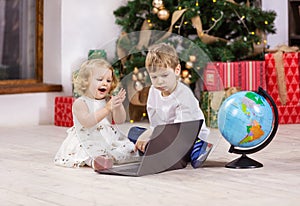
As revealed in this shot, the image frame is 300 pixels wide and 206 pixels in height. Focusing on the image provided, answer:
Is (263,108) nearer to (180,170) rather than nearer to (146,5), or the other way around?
(180,170)

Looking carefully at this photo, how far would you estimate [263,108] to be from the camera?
122 inches

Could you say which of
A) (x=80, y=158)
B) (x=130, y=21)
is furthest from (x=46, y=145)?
(x=130, y=21)

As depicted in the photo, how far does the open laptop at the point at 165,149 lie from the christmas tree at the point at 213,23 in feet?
4.60

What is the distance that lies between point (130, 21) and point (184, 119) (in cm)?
186

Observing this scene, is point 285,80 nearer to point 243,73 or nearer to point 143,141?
point 243,73

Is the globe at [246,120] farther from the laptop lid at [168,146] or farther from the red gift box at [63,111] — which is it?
the red gift box at [63,111]

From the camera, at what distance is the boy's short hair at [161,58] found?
3.11 metres

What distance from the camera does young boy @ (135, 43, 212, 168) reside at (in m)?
3.11

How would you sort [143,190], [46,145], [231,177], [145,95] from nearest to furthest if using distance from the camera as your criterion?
[143,190] → [231,177] → [145,95] → [46,145]

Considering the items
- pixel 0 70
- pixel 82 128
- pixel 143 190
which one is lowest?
pixel 143 190

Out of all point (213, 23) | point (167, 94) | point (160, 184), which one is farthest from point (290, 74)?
point (160, 184)

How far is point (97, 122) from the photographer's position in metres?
3.23

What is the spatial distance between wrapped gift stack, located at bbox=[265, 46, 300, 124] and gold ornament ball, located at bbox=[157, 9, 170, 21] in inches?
26.6

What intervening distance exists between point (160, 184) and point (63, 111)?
78.8 inches
